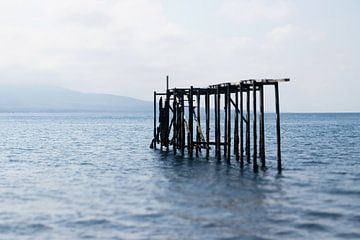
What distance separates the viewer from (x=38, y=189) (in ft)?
81.4

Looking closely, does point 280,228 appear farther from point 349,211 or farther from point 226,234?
point 349,211

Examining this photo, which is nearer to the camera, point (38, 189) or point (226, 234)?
point (226, 234)

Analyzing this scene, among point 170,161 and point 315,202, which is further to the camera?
point 170,161

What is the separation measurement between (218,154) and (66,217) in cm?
1688

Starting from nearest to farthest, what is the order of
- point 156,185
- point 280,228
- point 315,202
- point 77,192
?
point 280,228 < point 315,202 < point 77,192 < point 156,185

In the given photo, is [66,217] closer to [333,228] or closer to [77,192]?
[77,192]

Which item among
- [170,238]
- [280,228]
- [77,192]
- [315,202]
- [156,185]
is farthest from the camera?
[156,185]

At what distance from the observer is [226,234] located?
16312 mm

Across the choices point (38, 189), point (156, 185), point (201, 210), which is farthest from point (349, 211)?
point (38, 189)

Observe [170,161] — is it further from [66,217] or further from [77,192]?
[66,217]

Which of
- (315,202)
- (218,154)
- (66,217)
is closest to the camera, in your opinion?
(66,217)

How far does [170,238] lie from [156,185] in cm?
997

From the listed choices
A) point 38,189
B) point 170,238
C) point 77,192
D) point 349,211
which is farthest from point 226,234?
point 38,189

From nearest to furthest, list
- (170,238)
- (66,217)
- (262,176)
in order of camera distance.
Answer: (170,238)
(66,217)
(262,176)
